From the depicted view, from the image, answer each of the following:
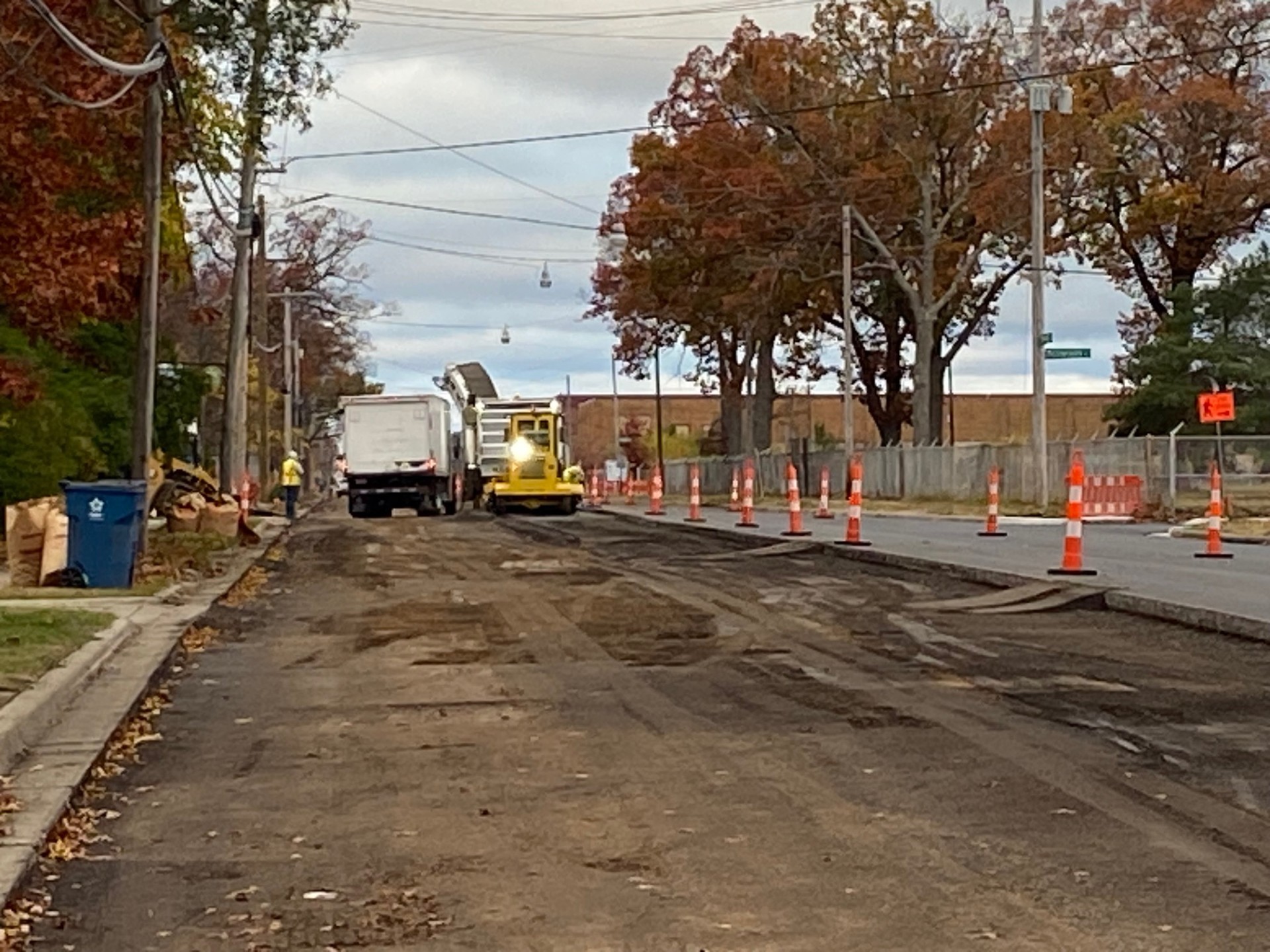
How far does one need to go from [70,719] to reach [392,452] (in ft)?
127

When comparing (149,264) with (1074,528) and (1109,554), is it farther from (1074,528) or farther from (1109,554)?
(1109,554)

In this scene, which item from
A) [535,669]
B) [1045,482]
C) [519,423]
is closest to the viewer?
[535,669]

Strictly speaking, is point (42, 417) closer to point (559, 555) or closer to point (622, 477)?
point (559, 555)

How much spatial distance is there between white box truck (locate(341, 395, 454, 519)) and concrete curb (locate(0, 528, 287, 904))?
32.2 metres

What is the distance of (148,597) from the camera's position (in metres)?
18.4

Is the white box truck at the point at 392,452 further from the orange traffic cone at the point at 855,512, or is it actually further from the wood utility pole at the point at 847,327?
the orange traffic cone at the point at 855,512

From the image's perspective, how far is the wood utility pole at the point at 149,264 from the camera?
22.5 metres

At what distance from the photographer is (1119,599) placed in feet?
54.1

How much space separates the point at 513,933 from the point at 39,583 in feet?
47.3

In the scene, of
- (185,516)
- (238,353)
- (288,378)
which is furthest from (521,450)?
(288,378)

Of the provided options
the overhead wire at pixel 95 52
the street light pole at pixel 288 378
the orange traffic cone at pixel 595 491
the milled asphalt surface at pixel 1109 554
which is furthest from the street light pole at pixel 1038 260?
the street light pole at pixel 288 378

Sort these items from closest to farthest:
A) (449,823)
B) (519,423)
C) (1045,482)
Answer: (449,823)
(1045,482)
(519,423)

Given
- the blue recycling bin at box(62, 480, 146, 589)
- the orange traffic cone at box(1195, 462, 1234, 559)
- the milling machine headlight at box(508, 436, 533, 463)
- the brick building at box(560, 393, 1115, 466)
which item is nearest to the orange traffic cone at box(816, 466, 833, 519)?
the milling machine headlight at box(508, 436, 533, 463)

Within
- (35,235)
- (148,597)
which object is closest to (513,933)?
(148,597)
